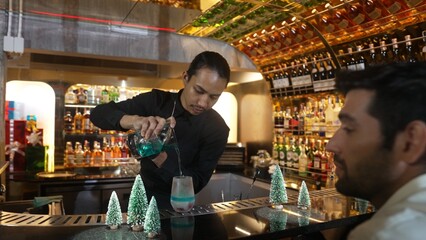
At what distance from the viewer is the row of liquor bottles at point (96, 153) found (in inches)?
160

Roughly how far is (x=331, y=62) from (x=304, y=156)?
3.10ft

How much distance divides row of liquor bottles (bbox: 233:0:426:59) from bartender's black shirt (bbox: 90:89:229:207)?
124cm

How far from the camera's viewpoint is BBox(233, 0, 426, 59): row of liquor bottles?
2.30 meters

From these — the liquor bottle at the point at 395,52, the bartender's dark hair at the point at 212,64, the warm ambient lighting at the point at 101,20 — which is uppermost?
the warm ambient lighting at the point at 101,20

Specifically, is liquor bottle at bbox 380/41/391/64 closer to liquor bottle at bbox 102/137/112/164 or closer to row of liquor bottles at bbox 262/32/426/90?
row of liquor bottles at bbox 262/32/426/90

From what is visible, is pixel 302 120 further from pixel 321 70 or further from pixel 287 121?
pixel 321 70

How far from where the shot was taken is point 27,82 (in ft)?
13.9

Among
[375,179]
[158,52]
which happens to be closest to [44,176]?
[158,52]

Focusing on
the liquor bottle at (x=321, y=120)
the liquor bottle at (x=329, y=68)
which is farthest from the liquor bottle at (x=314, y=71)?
the liquor bottle at (x=321, y=120)

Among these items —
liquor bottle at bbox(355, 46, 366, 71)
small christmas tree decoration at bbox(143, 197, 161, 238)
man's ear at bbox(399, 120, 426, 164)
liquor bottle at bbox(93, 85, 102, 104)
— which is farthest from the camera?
liquor bottle at bbox(93, 85, 102, 104)

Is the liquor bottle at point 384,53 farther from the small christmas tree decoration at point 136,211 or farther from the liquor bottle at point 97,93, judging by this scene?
the liquor bottle at point 97,93

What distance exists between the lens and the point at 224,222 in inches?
55.3

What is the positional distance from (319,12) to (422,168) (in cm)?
227

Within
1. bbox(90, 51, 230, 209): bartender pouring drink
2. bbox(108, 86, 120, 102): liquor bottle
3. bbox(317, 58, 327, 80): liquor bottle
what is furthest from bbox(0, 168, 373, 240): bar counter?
bbox(108, 86, 120, 102): liquor bottle
